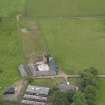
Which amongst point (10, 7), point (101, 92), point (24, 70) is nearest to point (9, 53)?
point (24, 70)

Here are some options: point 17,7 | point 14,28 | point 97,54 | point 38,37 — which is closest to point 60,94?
point 97,54

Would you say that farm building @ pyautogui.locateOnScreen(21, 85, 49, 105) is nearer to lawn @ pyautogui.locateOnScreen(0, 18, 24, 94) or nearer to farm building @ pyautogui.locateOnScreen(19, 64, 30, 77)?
farm building @ pyautogui.locateOnScreen(19, 64, 30, 77)

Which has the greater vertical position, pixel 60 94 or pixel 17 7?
pixel 17 7

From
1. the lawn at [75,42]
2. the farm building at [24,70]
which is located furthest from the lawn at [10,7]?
the farm building at [24,70]

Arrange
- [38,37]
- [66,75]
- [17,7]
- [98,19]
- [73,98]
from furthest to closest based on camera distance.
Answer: [17,7]
[98,19]
[38,37]
[66,75]
[73,98]

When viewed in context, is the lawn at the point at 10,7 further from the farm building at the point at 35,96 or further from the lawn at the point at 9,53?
the farm building at the point at 35,96

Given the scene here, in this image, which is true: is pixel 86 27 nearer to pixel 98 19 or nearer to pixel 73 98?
pixel 98 19

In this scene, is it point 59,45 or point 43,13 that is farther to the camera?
point 43,13
